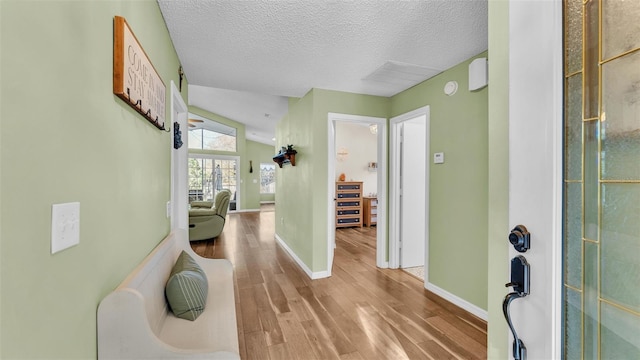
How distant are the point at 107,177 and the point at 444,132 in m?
2.78

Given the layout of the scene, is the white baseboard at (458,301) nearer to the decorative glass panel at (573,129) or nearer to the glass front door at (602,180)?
the glass front door at (602,180)

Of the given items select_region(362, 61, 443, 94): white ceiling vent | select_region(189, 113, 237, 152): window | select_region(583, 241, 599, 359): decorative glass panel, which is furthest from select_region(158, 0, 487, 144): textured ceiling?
select_region(189, 113, 237, 152): window

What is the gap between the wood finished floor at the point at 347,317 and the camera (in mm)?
1935

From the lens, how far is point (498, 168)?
0.84 metres

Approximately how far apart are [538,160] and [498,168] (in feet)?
0.80

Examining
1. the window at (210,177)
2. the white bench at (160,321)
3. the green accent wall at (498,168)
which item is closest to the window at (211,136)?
the window at (210,177)

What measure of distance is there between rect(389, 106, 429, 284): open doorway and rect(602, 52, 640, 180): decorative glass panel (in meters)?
3.06

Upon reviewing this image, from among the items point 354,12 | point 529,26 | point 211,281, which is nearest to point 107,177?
point 211,281

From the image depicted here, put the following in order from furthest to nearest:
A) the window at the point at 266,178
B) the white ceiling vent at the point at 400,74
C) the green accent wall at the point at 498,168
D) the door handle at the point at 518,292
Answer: the window at the point at 266,178 < the white ceiling vent at the point at 400,74 < the green accent wall at the point at 498,168 < the door handle at the point at 518,292

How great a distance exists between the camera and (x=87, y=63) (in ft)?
2.87

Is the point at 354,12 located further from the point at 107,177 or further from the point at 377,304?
the point at 377,304

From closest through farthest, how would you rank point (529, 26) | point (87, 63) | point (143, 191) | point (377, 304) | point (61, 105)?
point (529, 26)
point (61, 105)
point (87, 63)
point (143, 191)
point (377, 304)

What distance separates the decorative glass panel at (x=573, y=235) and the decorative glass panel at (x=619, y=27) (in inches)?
10.7

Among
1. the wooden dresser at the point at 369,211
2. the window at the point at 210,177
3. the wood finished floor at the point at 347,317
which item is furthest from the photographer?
the window at the point at 210,177
